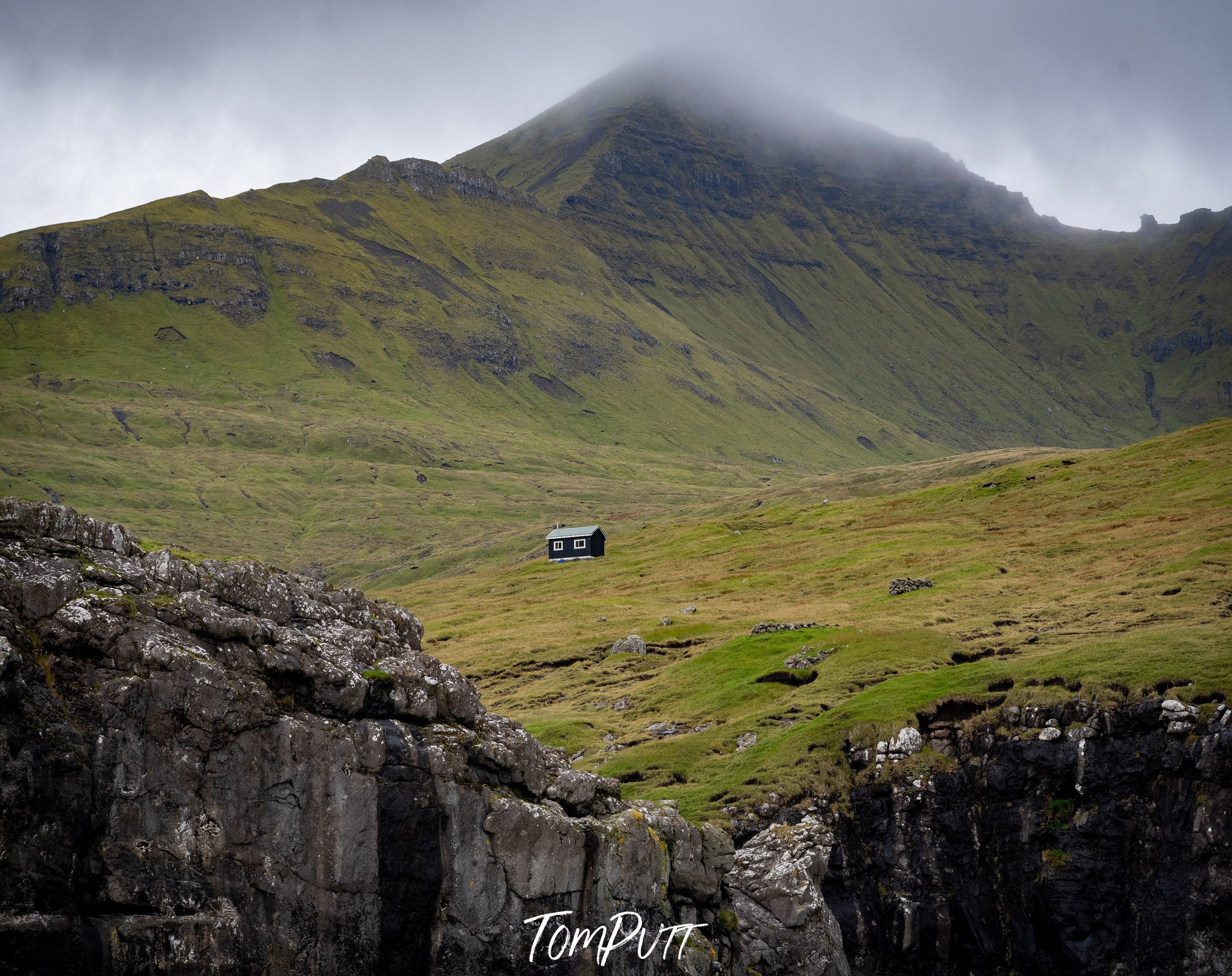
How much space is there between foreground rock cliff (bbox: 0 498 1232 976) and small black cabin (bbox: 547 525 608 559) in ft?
418

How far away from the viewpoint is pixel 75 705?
2289 cm

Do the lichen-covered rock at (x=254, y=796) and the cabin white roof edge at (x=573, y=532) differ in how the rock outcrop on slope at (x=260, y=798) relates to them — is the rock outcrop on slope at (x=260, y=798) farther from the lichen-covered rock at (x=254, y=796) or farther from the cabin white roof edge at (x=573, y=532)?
the cabin white roof edge at (x=573, y=532)

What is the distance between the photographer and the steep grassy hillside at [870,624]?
4134 centimetres

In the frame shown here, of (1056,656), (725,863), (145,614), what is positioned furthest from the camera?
(1056,656)

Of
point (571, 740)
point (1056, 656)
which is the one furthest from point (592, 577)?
point (1056, 656)

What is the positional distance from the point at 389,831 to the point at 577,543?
14005cm

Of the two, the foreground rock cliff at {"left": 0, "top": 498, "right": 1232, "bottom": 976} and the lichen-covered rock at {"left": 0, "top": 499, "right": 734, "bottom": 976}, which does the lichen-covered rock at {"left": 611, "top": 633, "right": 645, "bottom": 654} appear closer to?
the foreground rock cliff at {"left": 0, "top": 498, "right": 1232, "bottom": 976}

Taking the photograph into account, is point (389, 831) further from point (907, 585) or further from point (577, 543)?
point (577, 543)

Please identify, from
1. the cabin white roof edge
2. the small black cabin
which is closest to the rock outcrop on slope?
the small black cabin

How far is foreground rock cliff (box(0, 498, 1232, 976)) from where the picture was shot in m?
22.6

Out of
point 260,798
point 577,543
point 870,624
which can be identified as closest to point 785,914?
point 260,798

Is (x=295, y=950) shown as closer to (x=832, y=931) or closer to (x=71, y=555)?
(x=71, y=555)

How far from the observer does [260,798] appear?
24.6m

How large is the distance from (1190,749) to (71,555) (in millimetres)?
36068
